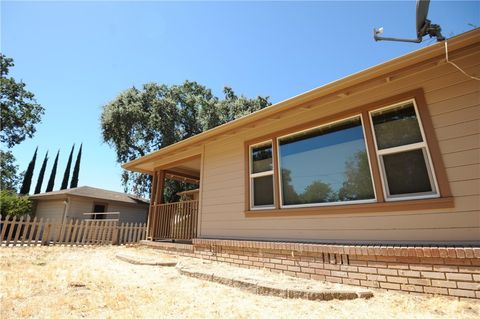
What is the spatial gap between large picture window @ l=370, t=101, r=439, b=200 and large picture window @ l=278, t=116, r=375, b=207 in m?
0.28

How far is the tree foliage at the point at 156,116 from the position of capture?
19703 mm

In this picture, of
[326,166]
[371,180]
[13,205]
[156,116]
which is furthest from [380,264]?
[13,205]

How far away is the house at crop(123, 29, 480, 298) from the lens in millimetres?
3189

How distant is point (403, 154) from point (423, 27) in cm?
183

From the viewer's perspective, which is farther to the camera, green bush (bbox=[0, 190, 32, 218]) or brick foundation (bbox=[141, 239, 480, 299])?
green bush (bbox=[0, 190, 32, 218])

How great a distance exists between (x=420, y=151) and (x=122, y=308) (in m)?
4.49

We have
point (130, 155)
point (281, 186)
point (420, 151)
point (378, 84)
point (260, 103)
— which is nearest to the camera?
point (420, 151)

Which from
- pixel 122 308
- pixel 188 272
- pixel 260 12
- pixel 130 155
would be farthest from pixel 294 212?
pixel 130 155

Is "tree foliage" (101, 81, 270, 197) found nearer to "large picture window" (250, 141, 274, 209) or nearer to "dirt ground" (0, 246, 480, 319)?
"large picture window" (250, 141, 274, 209)

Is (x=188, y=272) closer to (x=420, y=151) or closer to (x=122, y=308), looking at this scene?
(x=122, y=308)

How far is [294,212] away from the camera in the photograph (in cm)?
480

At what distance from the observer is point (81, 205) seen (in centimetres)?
1769

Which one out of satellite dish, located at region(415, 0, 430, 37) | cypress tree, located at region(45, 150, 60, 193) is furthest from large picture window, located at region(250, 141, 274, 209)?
cypress tree, located at region(45, 150, 60, 193)

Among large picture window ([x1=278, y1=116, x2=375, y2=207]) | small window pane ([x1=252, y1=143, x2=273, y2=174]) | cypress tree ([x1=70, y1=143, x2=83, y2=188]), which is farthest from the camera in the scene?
cypress tree ([x1=70, y1=143, x2=83, y2=188])
